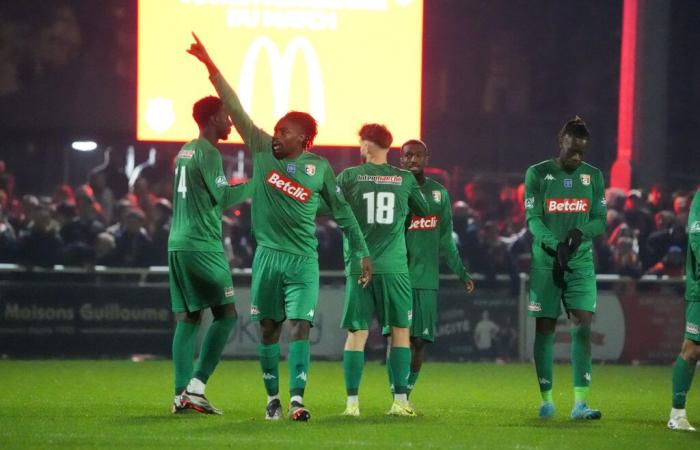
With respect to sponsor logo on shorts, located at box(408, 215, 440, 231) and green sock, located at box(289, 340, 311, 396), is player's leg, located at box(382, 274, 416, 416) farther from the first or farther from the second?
sponsor logo on shorts, located at box(408, 215, 440, 231)

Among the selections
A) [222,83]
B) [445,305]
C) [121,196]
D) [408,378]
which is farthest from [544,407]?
[121,196]

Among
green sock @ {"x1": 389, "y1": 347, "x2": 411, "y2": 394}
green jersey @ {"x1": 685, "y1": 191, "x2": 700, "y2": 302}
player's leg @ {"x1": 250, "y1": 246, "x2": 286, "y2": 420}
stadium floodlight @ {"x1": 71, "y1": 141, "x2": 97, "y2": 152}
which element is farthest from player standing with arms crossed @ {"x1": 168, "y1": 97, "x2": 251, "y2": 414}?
stadium floodlight @ {"x1": 71, "y1": 141, "x2": 97, "y2": 152}

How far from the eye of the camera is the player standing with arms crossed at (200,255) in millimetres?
10211

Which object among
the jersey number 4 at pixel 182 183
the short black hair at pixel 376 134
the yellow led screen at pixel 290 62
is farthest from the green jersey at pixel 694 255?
the yellow led screen at pixel 290 62

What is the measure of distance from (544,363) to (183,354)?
2.80 meters

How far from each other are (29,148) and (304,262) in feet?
56.1

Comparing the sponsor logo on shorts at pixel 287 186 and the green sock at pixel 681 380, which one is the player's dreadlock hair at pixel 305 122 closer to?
the sponsor logo on shorts at pixel 287 186

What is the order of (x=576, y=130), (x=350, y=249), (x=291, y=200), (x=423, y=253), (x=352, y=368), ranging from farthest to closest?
(x=423, y=253) < (x=576, y=130) < (x=352, y=368) < (x=350, y=249) < (x=291, y=200)

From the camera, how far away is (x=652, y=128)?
2277 centimetres

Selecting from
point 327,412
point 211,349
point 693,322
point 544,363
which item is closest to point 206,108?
point 211,349

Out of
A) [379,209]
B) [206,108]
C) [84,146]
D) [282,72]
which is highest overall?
[282,72]

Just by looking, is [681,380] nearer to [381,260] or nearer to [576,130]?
[576,130]

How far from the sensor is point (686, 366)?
9.61 meters

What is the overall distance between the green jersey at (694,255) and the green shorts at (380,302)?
211cm
